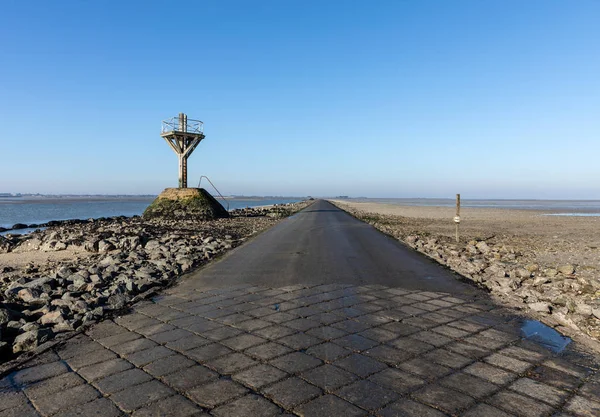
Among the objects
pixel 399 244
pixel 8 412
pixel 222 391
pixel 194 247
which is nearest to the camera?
pixel 8 412

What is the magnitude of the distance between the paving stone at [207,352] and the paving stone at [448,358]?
217 centimetres

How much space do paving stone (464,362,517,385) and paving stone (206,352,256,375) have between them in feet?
7.13

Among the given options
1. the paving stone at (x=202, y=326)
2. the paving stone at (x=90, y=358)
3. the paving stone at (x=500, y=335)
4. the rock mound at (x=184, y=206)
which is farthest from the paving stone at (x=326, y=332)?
the rock mound at (x=184, y=206)

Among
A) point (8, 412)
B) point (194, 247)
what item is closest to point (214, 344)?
point (8, 412)

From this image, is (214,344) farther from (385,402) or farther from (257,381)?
(385,402)

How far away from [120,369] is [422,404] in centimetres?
283

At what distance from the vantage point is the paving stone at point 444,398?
299 centimetres

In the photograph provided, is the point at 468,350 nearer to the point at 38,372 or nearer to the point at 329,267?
the point at 38,372

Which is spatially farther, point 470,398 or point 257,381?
point 257,381

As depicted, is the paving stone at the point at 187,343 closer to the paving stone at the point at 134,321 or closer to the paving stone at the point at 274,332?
the paving stone at the point at 274,332

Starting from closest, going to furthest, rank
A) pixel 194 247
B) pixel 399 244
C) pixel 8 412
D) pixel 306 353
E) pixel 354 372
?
pixel 8 412
pixel 354 372
pixel 306 353
pixel 194 247
pixel 399 244

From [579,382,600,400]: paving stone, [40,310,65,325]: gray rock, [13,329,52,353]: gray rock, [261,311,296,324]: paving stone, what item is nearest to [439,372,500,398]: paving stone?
[579,382,600,400]: paving stone

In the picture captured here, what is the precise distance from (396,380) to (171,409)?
1.97 meters

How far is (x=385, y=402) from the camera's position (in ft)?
10.0
